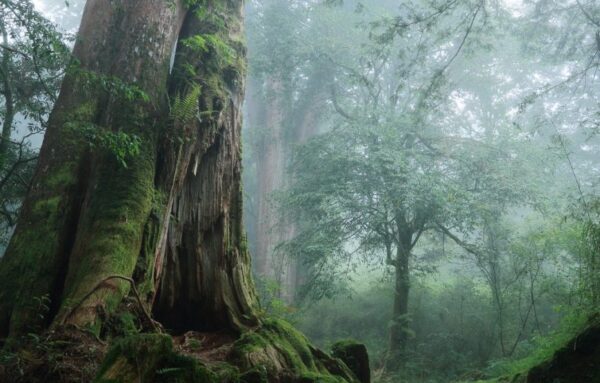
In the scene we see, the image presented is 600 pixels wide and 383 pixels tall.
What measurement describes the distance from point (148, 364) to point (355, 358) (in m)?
3.44

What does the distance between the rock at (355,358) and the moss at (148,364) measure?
2827 millimetres

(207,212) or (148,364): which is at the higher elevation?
(207,212)

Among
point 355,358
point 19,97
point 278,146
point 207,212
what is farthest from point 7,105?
point 278,146

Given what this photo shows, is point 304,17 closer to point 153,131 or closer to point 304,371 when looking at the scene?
point 153,131

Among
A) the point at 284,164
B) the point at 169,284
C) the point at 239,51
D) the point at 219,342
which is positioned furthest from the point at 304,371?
the point at 284,164

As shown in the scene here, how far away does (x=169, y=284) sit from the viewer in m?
5.49

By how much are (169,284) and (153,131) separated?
1782mm

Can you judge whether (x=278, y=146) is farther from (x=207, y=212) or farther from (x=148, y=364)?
(x=148, y=364)

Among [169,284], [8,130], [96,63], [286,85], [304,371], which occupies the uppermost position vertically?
[286,85]

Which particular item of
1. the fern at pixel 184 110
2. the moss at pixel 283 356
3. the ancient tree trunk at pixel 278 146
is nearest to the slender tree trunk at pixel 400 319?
the ancient tree trunk at pixel 278 146

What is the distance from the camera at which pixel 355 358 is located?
5.93m

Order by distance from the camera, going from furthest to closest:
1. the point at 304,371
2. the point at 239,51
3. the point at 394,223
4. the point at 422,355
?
1. the point at 394,223
2. the point at 422,355
3. the point at 239,51
4. the point at 304,371

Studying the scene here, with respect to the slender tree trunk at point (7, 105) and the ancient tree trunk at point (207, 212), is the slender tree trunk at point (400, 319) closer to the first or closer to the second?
the ancient tree trunk at point (207, 212)

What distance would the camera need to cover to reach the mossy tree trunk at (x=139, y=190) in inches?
172
